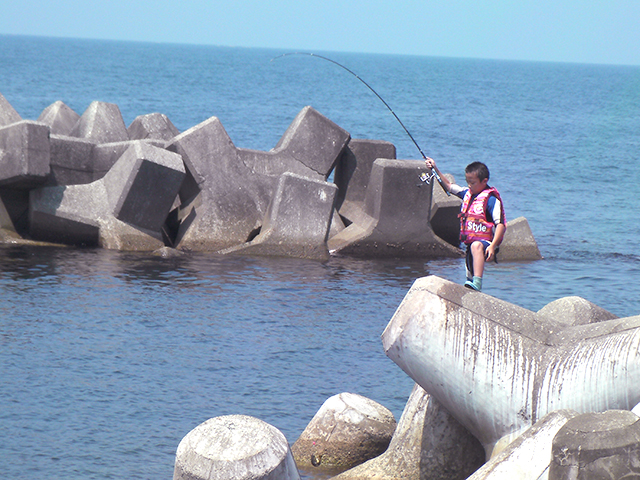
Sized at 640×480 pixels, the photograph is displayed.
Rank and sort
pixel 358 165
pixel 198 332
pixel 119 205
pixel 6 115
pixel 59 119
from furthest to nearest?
pixel 59 119 → pixel 358 165 → pixel 6 115 → pixel 119 205 → pixel 198 332

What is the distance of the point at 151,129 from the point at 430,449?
31.9 feet

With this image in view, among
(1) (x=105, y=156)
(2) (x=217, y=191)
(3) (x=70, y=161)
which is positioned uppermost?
(1) (x=105, y=156)

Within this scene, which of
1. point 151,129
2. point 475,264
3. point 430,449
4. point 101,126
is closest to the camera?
point 430,449

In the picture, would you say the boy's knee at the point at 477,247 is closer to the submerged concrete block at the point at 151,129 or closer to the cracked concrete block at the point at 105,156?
the cracked concrete block at the point at 105,156

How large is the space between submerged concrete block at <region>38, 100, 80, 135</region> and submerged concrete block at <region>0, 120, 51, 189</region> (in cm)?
354

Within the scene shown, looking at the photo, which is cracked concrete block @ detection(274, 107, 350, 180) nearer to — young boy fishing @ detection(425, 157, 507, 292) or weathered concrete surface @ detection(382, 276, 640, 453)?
young boy fishing @ detection(425, 157, 507, 292)

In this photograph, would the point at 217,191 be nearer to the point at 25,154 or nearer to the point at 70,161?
the point at 70,161

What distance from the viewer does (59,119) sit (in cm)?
1435

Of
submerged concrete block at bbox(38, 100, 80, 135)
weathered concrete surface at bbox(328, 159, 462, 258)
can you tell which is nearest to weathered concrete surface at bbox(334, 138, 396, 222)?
weathered concrete surface at bbox(328, 159, 462, 258)

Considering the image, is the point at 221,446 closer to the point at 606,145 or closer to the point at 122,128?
the point at 122,128

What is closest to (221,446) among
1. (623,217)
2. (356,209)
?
(356,209)

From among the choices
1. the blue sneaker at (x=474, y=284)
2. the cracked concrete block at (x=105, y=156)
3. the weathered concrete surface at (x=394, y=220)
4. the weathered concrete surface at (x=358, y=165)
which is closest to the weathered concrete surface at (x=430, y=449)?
the blue sneaker at (x=474, y=284)

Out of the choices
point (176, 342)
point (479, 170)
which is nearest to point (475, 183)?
point (479, 170)

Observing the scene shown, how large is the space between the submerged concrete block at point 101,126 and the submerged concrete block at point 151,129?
7.7 inches
